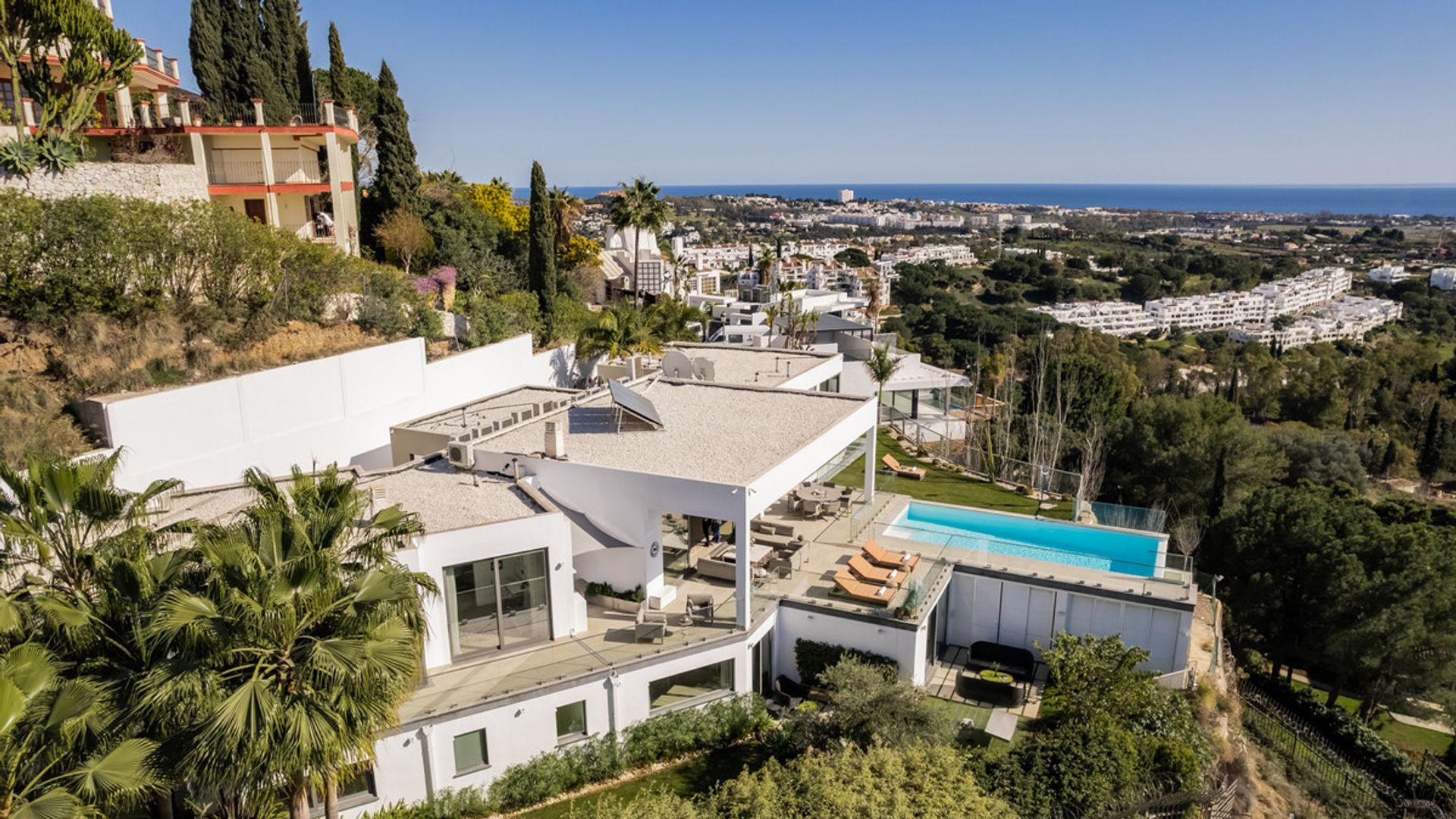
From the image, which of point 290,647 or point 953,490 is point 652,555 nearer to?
point 290,647

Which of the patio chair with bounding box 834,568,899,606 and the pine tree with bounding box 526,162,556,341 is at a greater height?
the pine tree with bounding box 526,162,556,341

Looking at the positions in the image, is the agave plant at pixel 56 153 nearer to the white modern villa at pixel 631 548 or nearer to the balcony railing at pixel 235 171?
the balcony railing at pixel 235 171

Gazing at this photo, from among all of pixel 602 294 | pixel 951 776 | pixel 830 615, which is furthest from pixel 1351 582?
pixel 602 294

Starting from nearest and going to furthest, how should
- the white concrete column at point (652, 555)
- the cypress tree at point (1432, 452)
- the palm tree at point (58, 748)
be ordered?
the palm tree at point (58, 748)
the white concrete column at point (652, 555)
the cypress tree at point (1432, 452)

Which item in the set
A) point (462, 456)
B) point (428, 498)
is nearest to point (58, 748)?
point (428, 498)

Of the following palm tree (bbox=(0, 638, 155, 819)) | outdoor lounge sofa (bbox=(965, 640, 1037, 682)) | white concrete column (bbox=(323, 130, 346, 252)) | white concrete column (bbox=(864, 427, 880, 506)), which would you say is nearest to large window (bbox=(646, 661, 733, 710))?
outdoor lounge sofa (bbox=(965, 640, 1037, 682))

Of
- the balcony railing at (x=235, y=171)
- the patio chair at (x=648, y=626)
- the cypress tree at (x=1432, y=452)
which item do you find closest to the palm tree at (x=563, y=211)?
the balcony railing at (x=235, y=171)

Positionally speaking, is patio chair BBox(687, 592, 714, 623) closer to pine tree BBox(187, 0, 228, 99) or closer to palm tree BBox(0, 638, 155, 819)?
palm tree BBox(0, 638, 155, 819)
